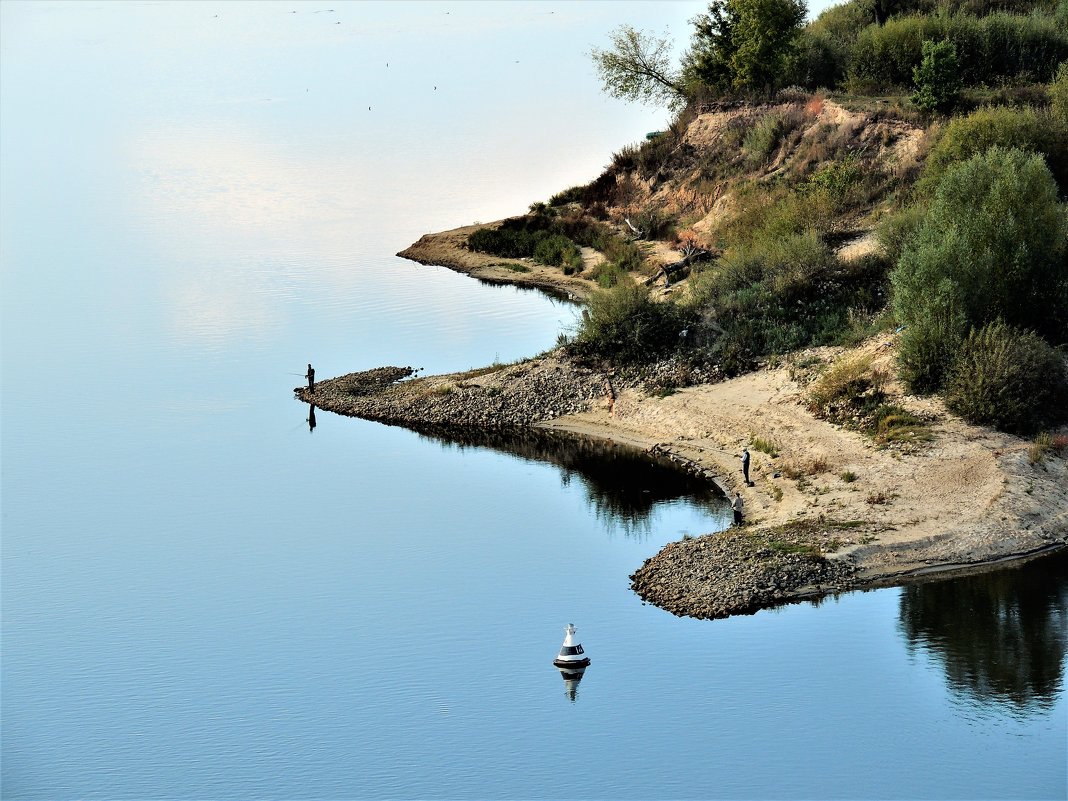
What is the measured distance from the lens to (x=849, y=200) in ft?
185

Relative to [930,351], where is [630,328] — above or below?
above

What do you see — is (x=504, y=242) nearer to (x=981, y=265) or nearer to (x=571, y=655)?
(x=981, y=265)

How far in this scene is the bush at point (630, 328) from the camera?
4966 cm

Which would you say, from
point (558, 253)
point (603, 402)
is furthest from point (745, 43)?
point (603, 402)

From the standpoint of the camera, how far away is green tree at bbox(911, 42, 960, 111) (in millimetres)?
59344

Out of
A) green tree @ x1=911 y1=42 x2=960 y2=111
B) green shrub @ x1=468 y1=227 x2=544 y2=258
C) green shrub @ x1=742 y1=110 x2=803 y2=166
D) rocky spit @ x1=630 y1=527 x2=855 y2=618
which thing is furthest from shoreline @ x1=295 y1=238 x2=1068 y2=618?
green shrub @ x1=468 y1=227 x2=544 y2=258

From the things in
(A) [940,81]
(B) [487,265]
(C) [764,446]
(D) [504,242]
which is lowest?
(C) [764,446]

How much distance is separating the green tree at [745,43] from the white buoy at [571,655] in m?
44.9

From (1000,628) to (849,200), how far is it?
27.9 m

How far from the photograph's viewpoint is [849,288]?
4891cm

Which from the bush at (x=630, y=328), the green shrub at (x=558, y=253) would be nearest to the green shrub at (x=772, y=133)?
the green shrub at (x=558, y=253)

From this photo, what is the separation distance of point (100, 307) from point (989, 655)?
50.8m

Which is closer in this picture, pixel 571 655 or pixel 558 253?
pixel 571 655

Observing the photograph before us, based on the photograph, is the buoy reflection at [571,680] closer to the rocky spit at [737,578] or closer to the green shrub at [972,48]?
the rocky spit at [737,578]
